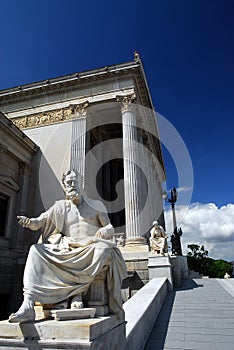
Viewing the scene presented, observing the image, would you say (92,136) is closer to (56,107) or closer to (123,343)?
(56,107)

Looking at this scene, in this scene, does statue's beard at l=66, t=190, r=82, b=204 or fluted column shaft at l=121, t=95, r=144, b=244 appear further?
fluted column shaft at l=121, t=95, r=144, b=244

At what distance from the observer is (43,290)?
98.7 inches

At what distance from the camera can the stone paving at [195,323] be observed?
177 inches

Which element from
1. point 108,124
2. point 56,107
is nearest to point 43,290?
point 56,107

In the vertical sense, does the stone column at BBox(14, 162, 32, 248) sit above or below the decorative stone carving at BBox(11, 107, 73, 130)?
below

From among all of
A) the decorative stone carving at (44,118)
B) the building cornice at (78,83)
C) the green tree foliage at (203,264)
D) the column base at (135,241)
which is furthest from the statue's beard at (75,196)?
the green tree foliage at (203,264)

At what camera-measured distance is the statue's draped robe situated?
2.54m

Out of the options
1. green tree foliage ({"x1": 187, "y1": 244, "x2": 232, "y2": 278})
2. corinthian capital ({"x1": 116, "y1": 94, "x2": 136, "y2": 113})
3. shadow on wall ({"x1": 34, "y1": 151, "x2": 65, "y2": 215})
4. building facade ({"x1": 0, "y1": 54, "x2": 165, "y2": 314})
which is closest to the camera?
building facade ({"x1": 0, "y1": 54, "x2": 165, "y2": 314})

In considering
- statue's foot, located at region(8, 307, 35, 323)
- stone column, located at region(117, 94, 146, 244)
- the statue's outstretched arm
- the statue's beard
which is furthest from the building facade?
statue's foot, located at region(8, 307, 35, 323)

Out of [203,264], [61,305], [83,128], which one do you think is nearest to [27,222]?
[61,305]

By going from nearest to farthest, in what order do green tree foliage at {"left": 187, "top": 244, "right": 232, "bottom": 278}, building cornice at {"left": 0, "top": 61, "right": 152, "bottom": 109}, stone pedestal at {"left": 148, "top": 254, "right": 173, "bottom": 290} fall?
stone pedestal at {"left": 148, "top": 254, "right": 173, "bottom": 290} < building cornice at {"left": 0, "top": 61, "right": 152, "bottom": 109} < green tree foliage at {"left": 187, "top": 244, "right": 232, "bottom": 278}

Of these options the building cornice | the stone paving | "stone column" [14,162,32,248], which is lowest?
the stone paving

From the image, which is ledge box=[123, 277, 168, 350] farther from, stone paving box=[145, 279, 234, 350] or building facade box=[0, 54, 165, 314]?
building facade box=[0, 54, 165, 314]

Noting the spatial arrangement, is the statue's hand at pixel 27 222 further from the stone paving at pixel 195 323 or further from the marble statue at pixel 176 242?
the marble statue at pixel 176 242
